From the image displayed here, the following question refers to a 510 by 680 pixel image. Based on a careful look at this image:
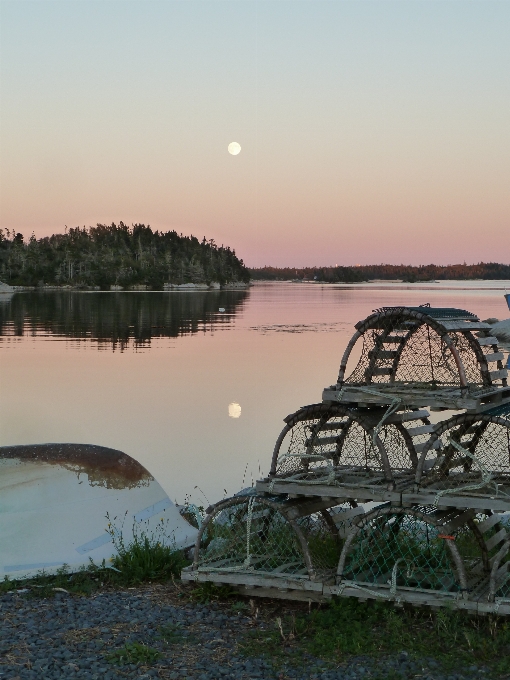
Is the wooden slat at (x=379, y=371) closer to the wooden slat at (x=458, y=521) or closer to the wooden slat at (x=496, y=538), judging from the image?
the wooden slat at (x=458, y=521)

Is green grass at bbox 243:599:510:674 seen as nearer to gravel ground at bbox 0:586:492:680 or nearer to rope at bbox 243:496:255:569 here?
gravel ground at bbox 0:586:492:680

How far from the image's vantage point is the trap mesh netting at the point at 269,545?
725cm

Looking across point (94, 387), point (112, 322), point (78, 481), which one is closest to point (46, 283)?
point (112, 322)

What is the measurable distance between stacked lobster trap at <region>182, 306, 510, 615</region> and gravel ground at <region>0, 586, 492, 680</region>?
Answer: 0.40 metres

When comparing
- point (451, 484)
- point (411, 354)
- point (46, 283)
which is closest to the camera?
point (451, 484)

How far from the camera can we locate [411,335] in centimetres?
836

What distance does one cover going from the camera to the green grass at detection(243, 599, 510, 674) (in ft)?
20.4

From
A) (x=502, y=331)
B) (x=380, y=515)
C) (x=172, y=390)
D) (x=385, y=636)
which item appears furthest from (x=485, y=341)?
(x=172, y=390)

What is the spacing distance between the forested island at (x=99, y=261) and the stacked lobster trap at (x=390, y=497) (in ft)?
479

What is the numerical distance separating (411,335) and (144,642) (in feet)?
11.8

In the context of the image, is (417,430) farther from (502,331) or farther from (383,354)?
(502,331)

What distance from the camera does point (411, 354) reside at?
8773 mm

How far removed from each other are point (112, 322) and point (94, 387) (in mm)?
32210

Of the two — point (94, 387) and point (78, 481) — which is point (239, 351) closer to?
point (94, 387)
